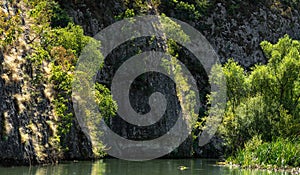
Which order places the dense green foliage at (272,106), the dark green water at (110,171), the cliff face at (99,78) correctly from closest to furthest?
the dark green water at (110,171), the cliff face at (99,78), the dense green foliage at (272,106)

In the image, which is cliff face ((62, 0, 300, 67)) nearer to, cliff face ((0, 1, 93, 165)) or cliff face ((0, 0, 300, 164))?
cliff face ((0, 0, 300, 164))

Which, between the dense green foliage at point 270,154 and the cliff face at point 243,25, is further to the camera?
the cliff face at point 243,25

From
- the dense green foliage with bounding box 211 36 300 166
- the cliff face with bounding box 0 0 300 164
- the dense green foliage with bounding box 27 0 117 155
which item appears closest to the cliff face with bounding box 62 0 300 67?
the cliff face with bounding box 0 0 300 164

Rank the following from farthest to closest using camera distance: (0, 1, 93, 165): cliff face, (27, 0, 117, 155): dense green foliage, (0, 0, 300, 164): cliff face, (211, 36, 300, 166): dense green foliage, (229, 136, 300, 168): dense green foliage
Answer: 1. (211, 36, 300, 166): dense green foliage
2. (27, 0, 117, 155): dense green foliage
3. (229, 136, 300, 168): dense green foliage
4. (0, 0, 300, 164): cliff face
5. (0, 1, 93, 165): cliff face

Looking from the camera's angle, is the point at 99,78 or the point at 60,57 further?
the point at 99,78

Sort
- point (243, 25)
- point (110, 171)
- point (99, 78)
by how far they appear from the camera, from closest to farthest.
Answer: point (110, 171) < point (99, 78) < point (243, 25)

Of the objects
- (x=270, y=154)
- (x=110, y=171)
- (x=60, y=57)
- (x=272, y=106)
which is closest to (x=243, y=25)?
(x=272, y=106)

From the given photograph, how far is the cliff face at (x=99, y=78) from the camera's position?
40000 mm

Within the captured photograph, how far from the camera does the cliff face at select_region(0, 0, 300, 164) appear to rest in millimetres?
40000

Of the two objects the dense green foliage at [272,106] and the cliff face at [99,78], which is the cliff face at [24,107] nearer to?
the cliff face at [99,78]

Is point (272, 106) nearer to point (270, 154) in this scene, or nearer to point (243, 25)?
point (270, 154)

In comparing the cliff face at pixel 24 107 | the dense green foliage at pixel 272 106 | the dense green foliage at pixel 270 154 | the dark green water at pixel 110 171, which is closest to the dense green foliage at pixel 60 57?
the cliff face at pixel 24 107

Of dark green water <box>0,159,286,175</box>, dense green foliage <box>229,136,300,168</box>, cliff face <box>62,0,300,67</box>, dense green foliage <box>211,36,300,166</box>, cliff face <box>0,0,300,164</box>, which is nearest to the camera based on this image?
dark green water <box>0,159,286,175</box>

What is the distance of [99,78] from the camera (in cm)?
6831
